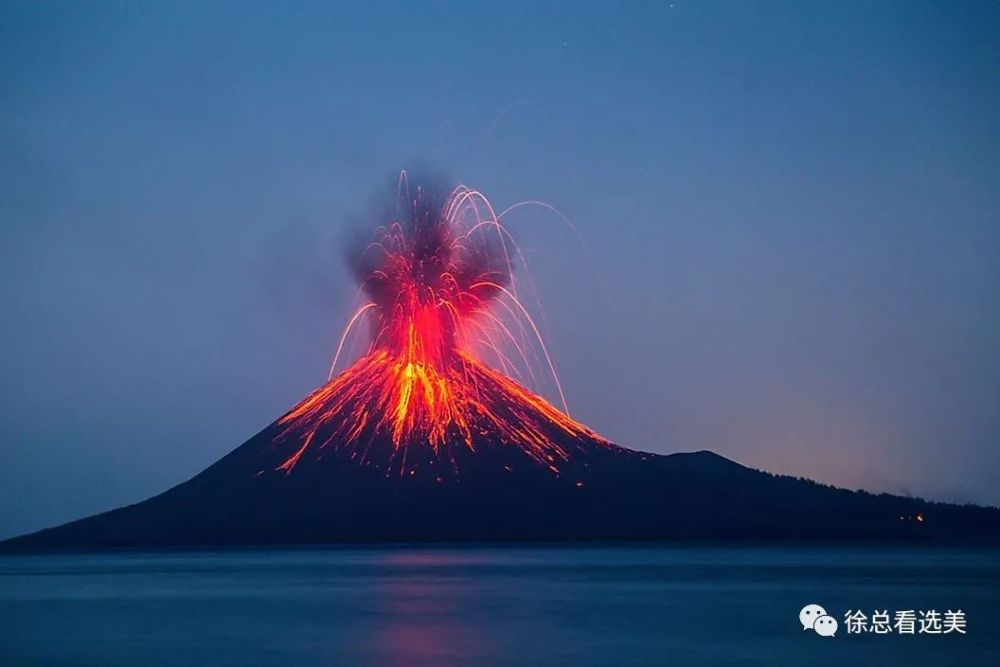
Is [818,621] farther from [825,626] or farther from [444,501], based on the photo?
[444,501]

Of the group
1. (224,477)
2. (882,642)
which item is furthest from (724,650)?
(224,477)

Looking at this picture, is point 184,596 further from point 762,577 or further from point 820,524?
point 820,524

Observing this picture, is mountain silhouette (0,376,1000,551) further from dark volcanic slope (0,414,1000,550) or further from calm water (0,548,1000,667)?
calm water (0,548,1000,667)

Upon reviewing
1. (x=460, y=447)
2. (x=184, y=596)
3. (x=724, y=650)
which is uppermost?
(x=460, y=447)

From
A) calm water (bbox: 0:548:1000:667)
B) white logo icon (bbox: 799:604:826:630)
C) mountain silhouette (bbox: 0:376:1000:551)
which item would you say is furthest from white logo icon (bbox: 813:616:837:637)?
mountain silhouette (bbox: 0:376:1000:551)

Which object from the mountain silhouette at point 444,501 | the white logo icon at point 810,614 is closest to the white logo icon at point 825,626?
the white logo icon at point 810,614

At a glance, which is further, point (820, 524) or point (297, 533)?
point (820, 524)

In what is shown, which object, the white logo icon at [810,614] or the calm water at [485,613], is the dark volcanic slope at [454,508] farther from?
the white logo icon at [810,614]
